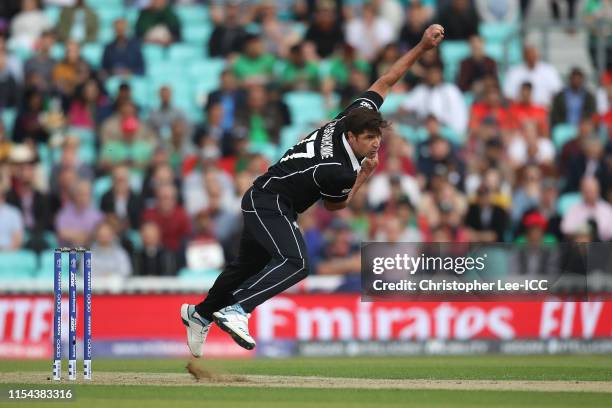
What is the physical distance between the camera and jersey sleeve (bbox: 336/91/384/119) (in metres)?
11.2

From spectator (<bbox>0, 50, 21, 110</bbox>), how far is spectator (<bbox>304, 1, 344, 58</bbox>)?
442cm

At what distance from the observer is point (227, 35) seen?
21.2 meters

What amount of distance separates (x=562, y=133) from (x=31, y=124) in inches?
304

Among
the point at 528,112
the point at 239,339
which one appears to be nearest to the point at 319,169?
the point at 239,339

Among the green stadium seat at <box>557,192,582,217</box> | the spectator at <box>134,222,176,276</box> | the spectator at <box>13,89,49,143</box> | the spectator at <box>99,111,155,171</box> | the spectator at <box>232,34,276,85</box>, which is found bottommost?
the spectator at <box>134,222,176,276</box>

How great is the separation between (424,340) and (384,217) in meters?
1.99

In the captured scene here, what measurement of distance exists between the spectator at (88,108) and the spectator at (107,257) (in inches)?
131

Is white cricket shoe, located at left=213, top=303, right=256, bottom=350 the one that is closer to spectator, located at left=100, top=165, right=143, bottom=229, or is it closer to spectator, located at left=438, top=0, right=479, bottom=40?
spectator, located at left=100, top=165, right=143, bottom=229

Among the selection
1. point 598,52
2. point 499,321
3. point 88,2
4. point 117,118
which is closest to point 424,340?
point 499,321

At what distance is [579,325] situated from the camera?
16.2m

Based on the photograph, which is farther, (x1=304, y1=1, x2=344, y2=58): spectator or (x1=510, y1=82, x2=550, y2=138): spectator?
(x1=304, y1=1, x2=344, y2=58): spectator

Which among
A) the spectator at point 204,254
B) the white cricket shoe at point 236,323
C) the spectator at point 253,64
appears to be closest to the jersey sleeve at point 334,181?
the white cricket shoe at point 236,323

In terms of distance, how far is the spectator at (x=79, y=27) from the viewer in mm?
21672

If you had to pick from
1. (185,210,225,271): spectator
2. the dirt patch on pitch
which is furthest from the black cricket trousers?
(185,210,225,271): spectator
